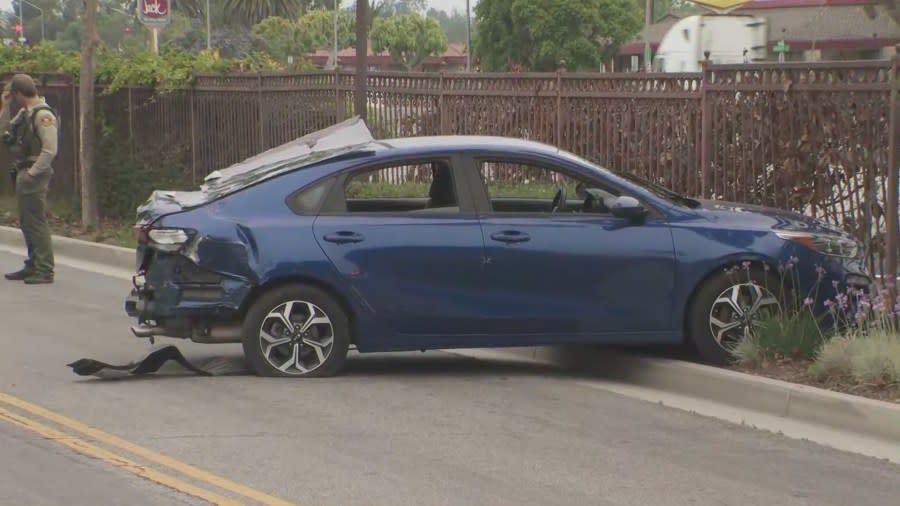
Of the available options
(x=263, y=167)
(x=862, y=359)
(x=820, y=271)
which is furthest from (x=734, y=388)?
(x=263, y=167)

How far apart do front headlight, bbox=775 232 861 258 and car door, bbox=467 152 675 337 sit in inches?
33.3

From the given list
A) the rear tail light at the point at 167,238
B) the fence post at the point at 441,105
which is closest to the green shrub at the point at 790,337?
the rear tail light at the point at 167,238

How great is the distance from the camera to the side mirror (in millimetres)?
10188

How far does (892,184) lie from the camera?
1208 cm

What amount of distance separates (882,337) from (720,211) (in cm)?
144

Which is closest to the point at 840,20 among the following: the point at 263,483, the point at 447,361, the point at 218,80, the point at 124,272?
the point at 218,80

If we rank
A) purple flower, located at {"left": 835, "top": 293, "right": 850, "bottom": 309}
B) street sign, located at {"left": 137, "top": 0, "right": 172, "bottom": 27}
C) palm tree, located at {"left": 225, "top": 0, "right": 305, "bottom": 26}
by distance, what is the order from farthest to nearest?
palm tree, located at {"left": 225, "top": 0, "right": 305, "bottom": 26}
street sign, located at {"left": 137, "top": 0, "right": 172, "bottom": 27}
purple flower, located at {"left": 835, "top": 293, "right": 850, "bottom": 309}

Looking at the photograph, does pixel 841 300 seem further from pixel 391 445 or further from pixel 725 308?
pixel 391 445

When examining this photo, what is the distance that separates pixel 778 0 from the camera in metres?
46.9

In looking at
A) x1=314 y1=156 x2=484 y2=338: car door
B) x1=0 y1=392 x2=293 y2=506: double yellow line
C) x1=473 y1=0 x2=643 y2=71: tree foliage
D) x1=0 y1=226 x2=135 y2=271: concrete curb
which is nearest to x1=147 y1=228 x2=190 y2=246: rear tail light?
x1=314 y1=156 x2=484 y2=338: car door

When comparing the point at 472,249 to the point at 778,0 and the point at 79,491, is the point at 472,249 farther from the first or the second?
the point at 778,0

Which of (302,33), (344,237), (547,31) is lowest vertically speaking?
(344,237)

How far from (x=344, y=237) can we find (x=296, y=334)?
705 mm

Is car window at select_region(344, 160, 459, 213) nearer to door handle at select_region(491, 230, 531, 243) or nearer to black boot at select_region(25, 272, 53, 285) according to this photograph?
door handle at select_region(491, 230, 531, 243)
